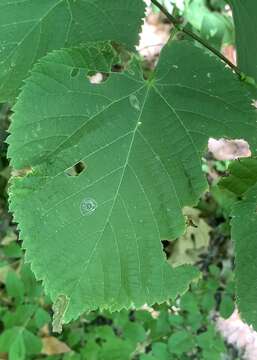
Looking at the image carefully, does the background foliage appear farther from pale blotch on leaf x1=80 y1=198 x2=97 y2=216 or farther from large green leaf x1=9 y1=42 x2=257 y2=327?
pale blotch on leaf x1=80 y1=198 x2=97 y2=216

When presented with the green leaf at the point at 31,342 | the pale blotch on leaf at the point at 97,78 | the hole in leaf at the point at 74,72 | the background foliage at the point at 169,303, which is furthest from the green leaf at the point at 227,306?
the hole in leaf at the point at 74,72

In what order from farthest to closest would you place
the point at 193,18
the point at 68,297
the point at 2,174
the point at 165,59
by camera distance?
the point at 193,18
the point at 2,174
the point at 165,59
the point at 68,297

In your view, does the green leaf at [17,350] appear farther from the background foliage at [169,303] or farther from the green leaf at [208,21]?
the green leaf at [208,21]

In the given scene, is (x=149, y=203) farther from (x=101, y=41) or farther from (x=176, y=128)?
(x=101, y=41)

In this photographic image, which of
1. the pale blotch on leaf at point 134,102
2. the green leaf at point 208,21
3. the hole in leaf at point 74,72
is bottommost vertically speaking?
the green leaf at point 208,21

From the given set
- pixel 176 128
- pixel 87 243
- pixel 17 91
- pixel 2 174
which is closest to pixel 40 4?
pixel 17 91
